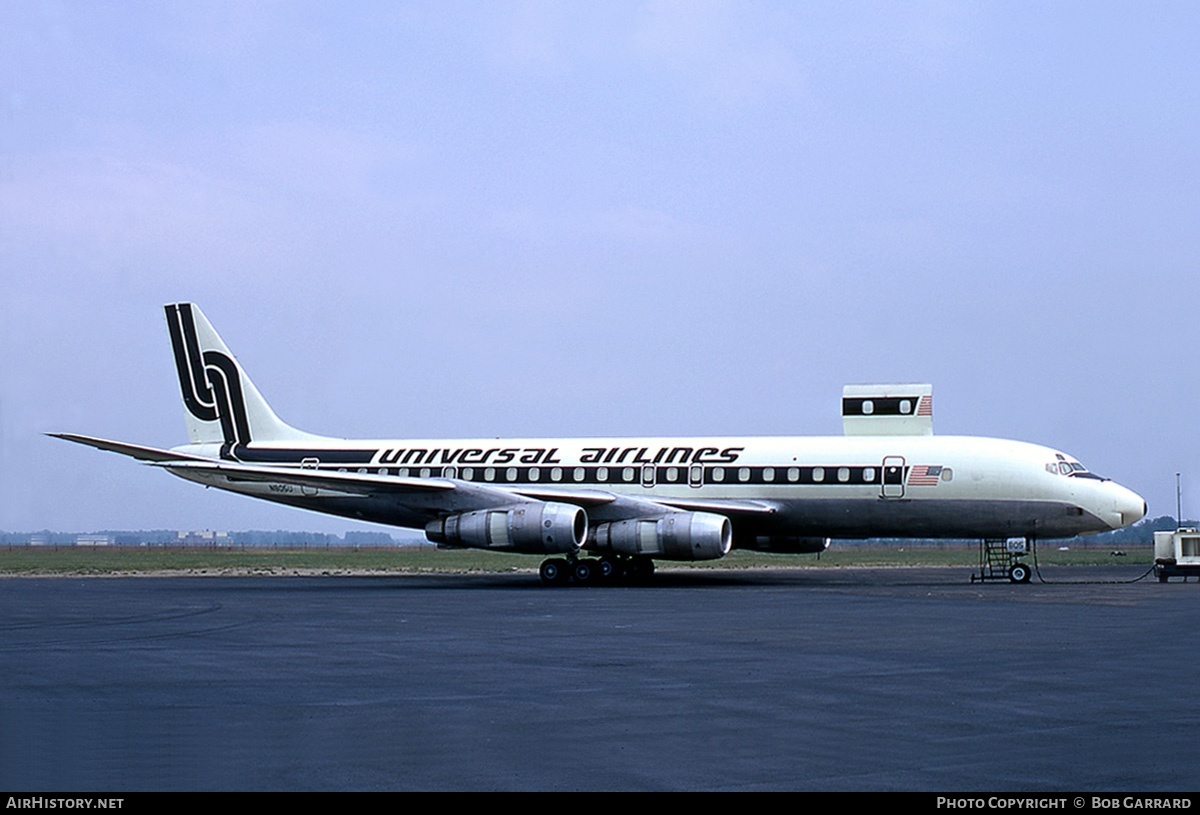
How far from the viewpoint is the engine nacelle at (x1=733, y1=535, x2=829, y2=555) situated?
3791 centimetres

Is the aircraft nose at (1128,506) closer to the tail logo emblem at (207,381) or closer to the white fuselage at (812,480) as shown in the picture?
the white fuselage at (812,480)

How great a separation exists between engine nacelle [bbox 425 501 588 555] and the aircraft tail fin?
9.89m

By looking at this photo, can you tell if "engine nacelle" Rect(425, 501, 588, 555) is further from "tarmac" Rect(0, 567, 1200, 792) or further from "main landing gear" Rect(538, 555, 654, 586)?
"tarmac" Rect(0, 567, 1200, 792)

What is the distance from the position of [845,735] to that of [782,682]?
3198 mm

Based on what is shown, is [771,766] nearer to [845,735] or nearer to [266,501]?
[845,735]

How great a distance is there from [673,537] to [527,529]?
3696 millimetres

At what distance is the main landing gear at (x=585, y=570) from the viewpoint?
35.2 metres

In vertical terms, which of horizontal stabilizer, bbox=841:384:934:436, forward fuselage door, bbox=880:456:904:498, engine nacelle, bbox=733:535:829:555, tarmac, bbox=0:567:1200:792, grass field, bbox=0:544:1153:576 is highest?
horizontal stabilizer, bbox=841:384:934:436

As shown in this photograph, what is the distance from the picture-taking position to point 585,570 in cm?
3522

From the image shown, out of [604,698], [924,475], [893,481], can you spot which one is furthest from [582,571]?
[604,698]

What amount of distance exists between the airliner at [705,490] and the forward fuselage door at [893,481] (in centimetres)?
4

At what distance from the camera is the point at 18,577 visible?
41.0 m

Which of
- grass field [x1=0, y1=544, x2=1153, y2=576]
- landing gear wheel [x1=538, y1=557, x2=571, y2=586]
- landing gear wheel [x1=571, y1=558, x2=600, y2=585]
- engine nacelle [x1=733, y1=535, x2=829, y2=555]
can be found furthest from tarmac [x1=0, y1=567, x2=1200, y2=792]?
grass field [x1=0, y1=544, x2=1153, y2=576]

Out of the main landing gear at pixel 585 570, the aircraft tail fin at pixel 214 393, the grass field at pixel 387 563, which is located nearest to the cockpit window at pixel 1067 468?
the main landing gear at pixel 585 570
